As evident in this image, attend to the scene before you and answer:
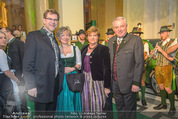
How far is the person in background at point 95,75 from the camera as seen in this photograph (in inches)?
89.5

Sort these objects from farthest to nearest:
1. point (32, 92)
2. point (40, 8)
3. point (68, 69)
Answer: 1. point (40, 8)
2. point (68, 69)
3. point (32, 92)

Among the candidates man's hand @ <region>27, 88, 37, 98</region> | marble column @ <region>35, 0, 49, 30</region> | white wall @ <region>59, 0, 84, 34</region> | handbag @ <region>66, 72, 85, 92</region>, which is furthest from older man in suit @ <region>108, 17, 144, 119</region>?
marble column @ <region>35, 0, 49, 30</region>

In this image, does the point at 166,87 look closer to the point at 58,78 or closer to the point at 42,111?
the point at 58,78

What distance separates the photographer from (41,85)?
5.89ft

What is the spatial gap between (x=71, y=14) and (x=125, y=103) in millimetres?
4437

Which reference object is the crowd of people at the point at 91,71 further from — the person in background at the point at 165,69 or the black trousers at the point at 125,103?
the person in background at the point at 165,69

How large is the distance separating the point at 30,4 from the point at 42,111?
5953 mm

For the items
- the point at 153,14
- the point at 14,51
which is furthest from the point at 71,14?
the point at 153,14

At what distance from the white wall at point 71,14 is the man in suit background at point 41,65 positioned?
363cm

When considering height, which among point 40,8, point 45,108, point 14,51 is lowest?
point 45,108

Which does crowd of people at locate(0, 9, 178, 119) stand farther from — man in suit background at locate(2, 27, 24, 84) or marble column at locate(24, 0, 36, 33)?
marble column at locate(24, 0, 36, 33)

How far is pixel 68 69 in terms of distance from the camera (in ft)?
7.52

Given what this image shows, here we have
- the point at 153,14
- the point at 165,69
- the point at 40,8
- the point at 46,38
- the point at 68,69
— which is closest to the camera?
the point at 46,38

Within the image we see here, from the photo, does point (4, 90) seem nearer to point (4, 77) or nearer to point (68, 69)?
point (4, 77)
